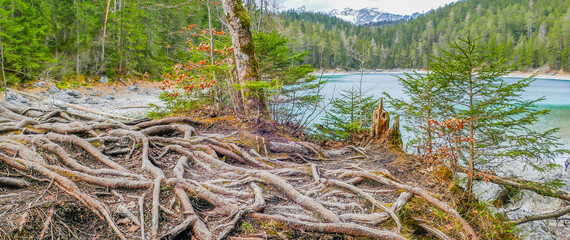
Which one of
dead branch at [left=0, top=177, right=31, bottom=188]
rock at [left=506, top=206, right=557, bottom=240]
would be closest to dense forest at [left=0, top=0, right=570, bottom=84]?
dead branch at [left=0, top=177, right=31, bottom=188]

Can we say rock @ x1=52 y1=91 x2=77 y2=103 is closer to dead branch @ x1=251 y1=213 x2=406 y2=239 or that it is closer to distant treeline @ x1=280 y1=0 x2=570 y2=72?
distant treeline @ x1=280 y1=0 x2=570 y2=72

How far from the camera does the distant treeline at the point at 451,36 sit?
49.3 metres

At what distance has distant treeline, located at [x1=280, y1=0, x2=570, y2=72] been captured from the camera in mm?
49284

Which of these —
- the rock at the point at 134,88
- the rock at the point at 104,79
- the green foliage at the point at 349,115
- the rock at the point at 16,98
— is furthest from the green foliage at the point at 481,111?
the rock at the point at 104,79

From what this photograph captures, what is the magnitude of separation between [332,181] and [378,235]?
4.42 ft

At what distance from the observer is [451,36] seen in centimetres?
9700

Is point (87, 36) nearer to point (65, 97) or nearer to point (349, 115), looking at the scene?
point (65, 97)

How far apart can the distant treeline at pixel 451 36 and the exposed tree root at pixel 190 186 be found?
7.54 m

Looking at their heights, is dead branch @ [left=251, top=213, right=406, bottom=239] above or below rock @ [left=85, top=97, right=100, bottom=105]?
above

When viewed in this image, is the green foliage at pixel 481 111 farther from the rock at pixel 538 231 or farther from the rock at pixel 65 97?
the rock at pixel 65 97

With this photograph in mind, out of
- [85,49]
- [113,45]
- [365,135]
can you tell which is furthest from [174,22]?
[365,135]

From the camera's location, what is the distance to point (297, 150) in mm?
5965

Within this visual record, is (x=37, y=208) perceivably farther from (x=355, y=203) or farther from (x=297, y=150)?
(x=297, y=150)

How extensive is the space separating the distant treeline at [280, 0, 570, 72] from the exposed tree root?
24.7 feet
